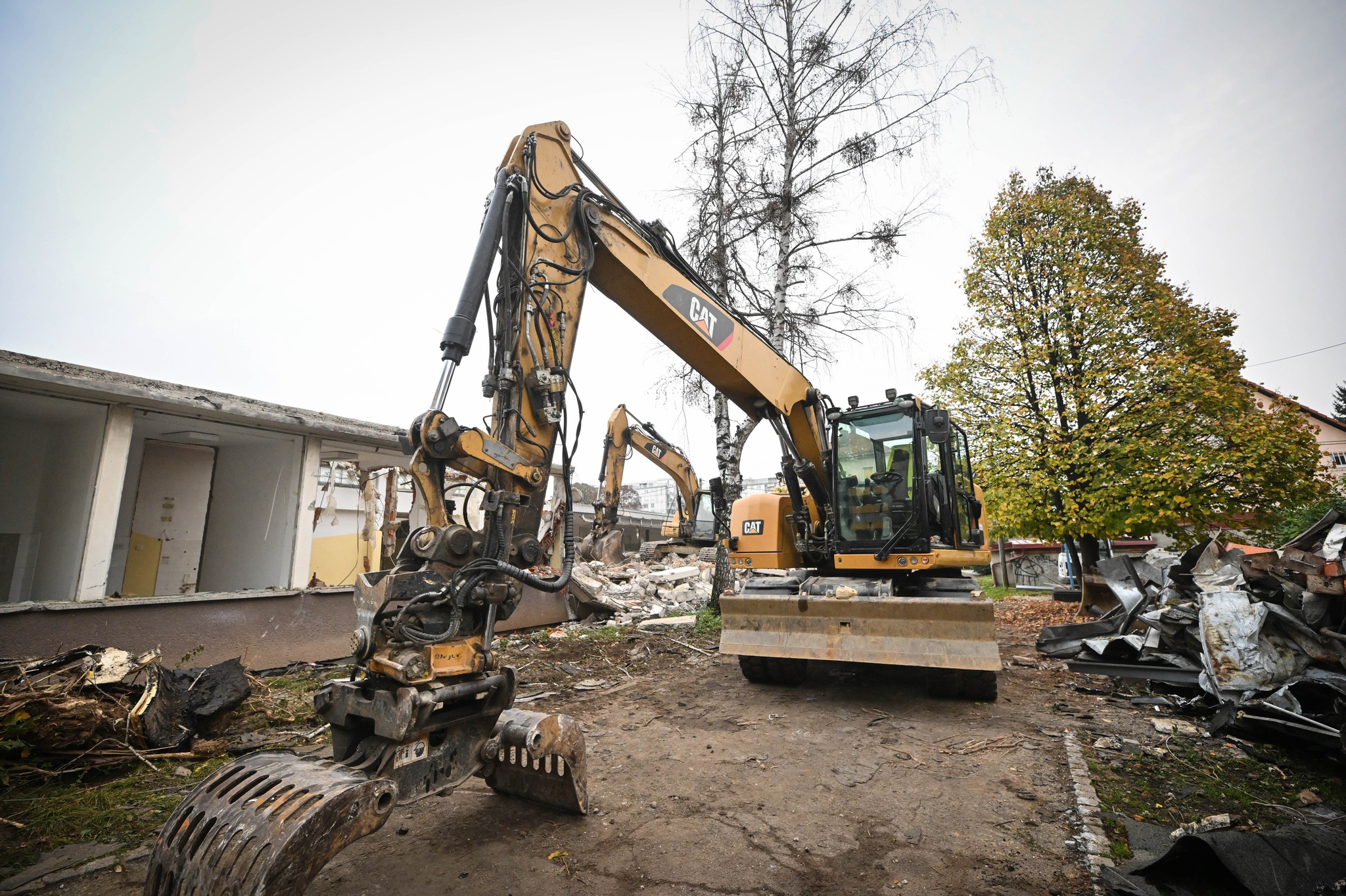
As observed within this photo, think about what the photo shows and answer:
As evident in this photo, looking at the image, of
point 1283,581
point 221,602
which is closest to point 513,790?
point 221,602

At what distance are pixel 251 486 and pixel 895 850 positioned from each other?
932cm

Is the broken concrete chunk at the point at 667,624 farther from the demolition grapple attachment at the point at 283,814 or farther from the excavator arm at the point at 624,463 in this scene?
the demolition grapple attachment at the point at 283,814

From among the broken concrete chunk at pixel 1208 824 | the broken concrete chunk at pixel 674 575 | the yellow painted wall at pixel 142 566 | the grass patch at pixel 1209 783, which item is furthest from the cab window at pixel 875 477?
the yellow painted wall at pixel 142 566

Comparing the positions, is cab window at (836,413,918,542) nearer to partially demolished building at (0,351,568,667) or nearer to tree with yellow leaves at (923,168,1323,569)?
partially demolished building at (0,351,568,667)

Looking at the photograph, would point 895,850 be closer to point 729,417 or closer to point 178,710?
point 178,710

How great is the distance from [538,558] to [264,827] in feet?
5.69

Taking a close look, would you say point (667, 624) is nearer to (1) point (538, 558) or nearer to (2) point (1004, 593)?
(1) point (538, 558)

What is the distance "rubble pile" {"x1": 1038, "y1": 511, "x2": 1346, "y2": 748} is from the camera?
427cm

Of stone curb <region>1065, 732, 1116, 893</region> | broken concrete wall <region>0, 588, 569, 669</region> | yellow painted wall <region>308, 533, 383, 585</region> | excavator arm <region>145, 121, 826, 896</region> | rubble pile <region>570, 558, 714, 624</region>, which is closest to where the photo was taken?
excavator arm <region>145, 121, 826, 896</region>

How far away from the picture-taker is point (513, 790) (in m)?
3.46

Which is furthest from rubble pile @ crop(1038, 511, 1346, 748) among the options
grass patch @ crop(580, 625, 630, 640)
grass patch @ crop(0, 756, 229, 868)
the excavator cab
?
grass patch @ crop(0, 756, 229, 868)

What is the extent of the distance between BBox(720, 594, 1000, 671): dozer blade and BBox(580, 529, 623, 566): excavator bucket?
9633mm

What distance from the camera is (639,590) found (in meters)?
12.6

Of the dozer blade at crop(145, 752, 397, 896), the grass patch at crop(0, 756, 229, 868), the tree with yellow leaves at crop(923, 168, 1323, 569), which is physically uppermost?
the tree with yellow leaves at crop(923, 168, 1323, 569)
